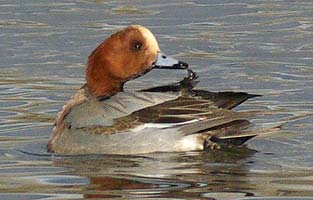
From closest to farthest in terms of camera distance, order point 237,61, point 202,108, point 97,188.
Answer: point 97,188
point 202,108
point 237,61

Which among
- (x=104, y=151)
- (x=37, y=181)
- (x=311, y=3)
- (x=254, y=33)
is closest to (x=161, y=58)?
(x=104, y=151)

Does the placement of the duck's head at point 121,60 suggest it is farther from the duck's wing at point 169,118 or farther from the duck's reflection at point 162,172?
the duck's reflection at point 162,172

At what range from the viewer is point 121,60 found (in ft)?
33.8

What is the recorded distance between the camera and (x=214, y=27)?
15.5 metres

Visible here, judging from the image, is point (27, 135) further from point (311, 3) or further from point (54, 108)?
point (311, 3)

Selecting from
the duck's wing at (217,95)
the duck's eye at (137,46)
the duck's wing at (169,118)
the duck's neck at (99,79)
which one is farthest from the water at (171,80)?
the duck's eye at (137,46)

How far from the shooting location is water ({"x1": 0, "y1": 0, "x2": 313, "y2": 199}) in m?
8.99

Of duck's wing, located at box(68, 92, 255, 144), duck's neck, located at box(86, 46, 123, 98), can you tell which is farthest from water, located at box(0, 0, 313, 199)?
duck's neck, located at box(86, 46, 123, 98)

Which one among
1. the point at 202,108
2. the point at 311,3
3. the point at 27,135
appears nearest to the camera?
the point at 202,108

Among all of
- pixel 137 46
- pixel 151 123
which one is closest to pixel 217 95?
pixel 151 123

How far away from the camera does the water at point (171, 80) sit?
29.5 feet

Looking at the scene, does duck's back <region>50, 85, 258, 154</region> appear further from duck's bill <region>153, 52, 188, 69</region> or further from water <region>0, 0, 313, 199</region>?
duck's bill <region>153, 52, 188, 69</region>

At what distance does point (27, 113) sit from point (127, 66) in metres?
1.48

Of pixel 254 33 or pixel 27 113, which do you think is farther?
pixel 254 33
